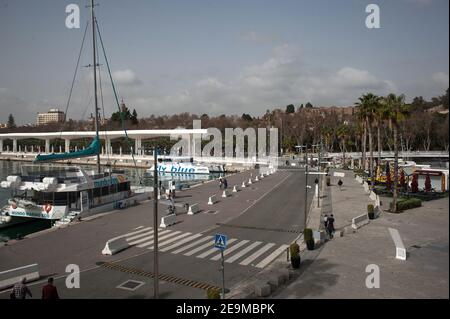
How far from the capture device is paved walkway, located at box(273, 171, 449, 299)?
1354 centimetres

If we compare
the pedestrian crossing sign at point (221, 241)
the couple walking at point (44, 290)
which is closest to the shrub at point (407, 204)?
the pedestrian crossing sign at point (221, 241)

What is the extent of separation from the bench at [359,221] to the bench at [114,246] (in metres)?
14.5

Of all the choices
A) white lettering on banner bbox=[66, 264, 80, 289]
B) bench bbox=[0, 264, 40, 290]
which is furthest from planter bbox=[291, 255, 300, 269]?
bench bbox=[0, 264, 40, 290]

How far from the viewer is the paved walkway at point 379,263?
13539mm

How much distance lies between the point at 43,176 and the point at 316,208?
2329 centimetres

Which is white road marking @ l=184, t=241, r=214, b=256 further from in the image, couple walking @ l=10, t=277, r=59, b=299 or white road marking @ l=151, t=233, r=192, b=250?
couple walking @ l=10, t=277, r=59, b=299

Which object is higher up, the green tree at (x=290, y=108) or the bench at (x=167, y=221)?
the green tree at (x=290, y=108)

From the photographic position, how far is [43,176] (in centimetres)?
3103

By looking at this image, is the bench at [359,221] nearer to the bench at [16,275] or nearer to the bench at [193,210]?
the bench at [193,210]

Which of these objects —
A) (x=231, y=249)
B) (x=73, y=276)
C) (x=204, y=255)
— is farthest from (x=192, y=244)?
(x=73, y=276)

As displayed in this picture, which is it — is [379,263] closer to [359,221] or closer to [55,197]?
[359,221]

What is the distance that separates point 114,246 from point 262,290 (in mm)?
9396

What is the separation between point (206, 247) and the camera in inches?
821

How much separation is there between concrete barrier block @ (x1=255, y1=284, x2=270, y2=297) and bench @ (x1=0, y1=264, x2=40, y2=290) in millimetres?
9615
